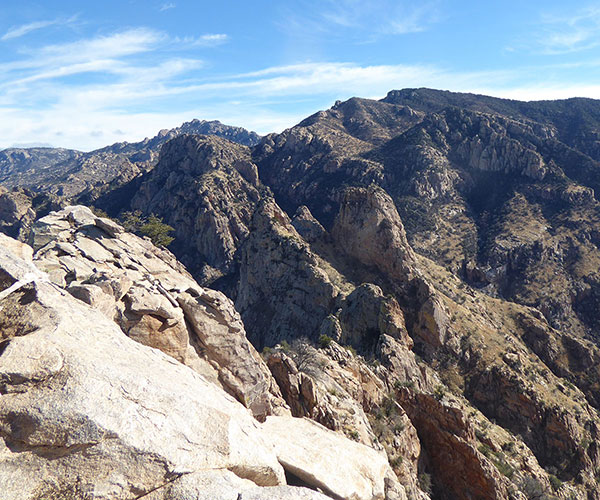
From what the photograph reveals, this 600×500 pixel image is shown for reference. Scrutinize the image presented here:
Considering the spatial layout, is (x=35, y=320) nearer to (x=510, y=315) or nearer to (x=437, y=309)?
(x=437, y=309)

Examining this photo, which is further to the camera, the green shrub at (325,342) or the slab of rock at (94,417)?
the green shrub at (325,342)

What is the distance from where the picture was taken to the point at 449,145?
162 metres

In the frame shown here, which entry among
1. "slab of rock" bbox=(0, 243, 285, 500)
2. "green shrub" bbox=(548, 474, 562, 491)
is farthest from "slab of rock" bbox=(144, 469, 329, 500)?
"green shrub" bbox=(548, 474, 562, 491)

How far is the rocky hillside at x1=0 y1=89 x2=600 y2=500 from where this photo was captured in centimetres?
820

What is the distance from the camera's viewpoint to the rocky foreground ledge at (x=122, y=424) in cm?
764

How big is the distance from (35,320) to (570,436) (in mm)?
48052

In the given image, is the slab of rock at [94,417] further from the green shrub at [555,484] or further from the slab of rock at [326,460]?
the green shrub at [555,484]

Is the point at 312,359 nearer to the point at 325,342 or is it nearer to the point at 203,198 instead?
the point at 325,342

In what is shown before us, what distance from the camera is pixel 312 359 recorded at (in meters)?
28.0

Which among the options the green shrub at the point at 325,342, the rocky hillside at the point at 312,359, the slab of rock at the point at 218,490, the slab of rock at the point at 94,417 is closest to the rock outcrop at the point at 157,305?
the rocky hillside at the point at 312,359

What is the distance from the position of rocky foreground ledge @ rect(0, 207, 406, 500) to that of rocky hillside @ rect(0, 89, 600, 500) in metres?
0.05

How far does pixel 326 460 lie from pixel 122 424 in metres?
7.61

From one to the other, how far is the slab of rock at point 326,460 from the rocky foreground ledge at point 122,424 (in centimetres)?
5

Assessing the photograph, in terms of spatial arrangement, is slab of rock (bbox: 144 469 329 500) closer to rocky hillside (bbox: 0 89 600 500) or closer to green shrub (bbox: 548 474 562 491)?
rocky hillside (bbox: 0 89 600 500)
